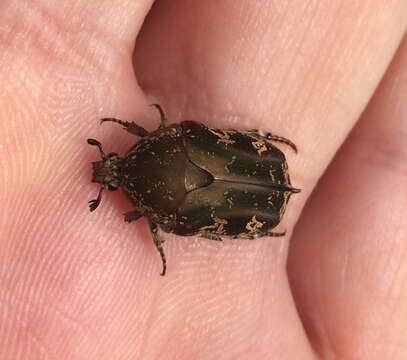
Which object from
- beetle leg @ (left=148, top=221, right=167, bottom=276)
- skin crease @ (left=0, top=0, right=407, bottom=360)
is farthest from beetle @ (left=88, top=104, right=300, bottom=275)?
skin crease @ (left=0, top=0, right=407, bottom=360)

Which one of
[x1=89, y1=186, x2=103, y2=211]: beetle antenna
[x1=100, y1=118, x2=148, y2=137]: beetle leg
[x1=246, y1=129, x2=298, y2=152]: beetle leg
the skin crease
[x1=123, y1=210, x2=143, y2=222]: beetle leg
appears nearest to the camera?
the skin crease

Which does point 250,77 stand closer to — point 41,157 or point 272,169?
point 272,169

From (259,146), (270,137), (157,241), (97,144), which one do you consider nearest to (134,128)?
(97,144)

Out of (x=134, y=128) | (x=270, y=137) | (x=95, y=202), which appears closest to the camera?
(x=95, y=202)

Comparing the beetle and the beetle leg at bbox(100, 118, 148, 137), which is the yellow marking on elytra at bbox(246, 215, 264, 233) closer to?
the beetle

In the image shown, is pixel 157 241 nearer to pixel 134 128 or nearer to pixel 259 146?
pixel 134 128

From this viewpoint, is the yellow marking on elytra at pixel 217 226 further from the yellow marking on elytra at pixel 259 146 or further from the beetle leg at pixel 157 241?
the yellow marking on elytra at pixel 259 146
